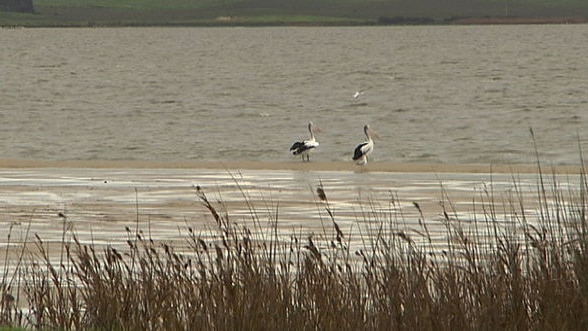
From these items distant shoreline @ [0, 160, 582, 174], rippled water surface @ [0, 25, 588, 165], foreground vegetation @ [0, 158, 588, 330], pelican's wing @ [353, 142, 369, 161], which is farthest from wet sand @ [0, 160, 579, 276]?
rippled water surface @ [0, 25, 588, 165]

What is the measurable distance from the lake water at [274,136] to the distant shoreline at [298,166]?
0.14 m

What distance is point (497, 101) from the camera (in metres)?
67.6

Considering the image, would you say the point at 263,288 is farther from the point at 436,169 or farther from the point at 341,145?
the point at 341,145

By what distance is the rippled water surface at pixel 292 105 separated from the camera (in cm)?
4462

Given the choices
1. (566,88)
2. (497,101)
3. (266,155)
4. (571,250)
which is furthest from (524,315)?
(566,88)

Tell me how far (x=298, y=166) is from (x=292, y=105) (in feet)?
106

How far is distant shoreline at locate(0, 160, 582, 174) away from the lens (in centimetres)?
3406

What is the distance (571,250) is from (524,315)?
0.67 meters

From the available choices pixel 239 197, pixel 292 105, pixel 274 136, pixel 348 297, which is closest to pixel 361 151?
pixel 239 197

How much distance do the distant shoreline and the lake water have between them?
14 cm

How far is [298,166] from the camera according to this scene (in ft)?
117

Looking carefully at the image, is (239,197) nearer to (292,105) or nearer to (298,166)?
(298,166)

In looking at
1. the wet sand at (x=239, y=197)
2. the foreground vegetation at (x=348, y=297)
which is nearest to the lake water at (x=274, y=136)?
the wet sand at (x=239, y=197)

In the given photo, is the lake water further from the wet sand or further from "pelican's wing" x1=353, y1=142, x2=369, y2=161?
"pelican's wing" x1=353, y1=142, x2=369, y2=161
